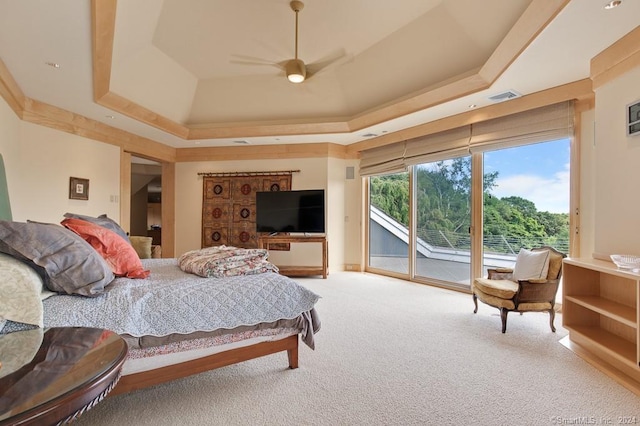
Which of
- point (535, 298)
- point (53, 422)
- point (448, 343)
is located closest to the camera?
point (53, 422)

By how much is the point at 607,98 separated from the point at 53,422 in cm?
388

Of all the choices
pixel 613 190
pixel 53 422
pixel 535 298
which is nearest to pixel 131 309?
pixel 53 422

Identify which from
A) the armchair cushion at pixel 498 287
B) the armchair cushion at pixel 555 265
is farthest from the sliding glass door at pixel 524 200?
the armchair cushion at pixel 498 287

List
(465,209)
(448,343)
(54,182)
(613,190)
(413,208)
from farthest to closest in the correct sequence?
(413,208) → (465,209) → (54,182) → (448,343) → (613,190)

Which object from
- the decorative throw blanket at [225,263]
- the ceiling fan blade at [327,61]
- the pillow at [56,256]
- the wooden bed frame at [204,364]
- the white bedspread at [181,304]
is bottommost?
the wooden bed frame at [204,364]

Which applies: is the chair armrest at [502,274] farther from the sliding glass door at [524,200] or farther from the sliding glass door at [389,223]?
the sliding glass door at [389,223]

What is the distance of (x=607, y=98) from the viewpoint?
8.41ft

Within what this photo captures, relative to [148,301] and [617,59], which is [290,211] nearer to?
[148,301]

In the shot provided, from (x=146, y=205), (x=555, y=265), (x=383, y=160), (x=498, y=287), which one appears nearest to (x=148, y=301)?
(x=498, y=287)

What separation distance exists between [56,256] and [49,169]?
3.26 metres

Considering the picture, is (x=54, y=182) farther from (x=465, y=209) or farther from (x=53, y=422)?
(x=465, y=209)

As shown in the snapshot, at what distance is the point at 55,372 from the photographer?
0.89 m

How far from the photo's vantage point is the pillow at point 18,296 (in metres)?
1.30

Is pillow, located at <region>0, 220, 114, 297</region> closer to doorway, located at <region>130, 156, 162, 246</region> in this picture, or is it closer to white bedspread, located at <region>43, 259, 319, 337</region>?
white bedspread, located at <region>43, 259, 319, 337</region>
